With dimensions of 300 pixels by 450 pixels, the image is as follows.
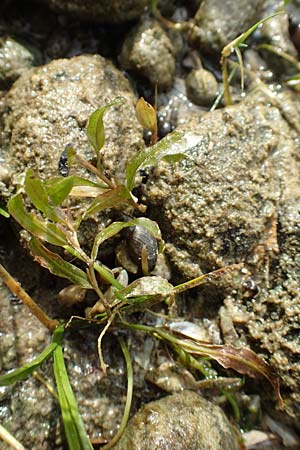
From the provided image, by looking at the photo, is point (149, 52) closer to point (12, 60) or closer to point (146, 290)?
point (12, 60)

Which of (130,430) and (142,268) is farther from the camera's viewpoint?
(142,268)

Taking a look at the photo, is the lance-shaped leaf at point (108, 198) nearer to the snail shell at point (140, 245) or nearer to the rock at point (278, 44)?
the snail shell at point (140, 245)

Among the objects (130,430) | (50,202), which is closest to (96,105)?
(50,202)

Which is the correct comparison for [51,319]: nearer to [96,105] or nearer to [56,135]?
[56,135]

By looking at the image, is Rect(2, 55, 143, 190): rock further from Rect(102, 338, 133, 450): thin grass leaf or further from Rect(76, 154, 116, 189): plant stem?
Rect(102, 338, 133, 450): thin grass leaf

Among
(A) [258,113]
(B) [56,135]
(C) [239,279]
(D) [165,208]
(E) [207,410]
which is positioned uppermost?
(B) [56,135]

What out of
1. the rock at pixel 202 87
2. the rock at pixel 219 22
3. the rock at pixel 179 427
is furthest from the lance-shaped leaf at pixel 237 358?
the rock at pixel 219 22
